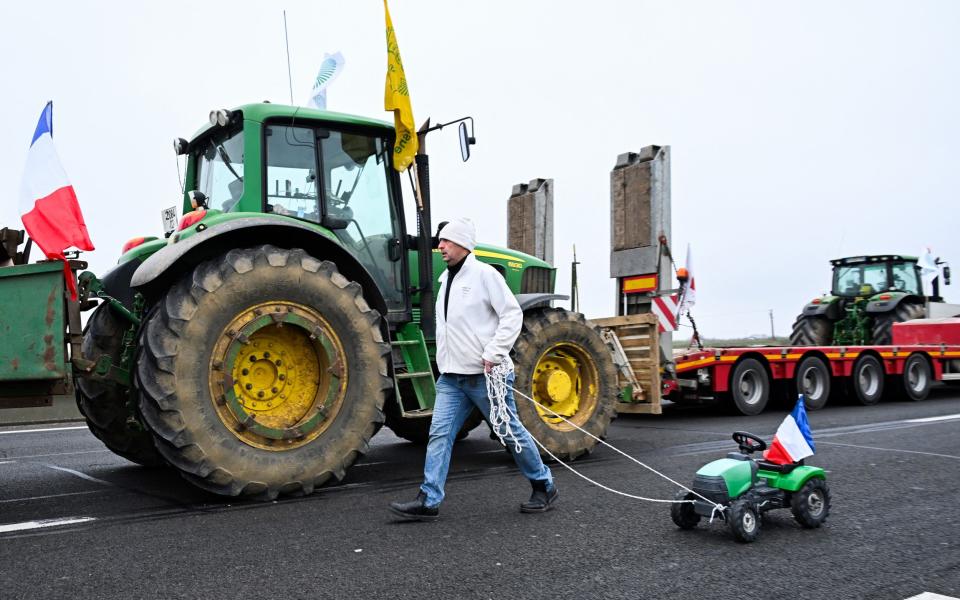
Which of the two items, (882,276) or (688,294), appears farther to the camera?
(882,276)

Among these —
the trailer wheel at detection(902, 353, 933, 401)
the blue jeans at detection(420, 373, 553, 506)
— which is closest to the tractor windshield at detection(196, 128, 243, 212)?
the blue jeans at detection(420, 373, 553, 506)

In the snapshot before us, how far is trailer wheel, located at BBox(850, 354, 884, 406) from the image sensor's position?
1404 cm

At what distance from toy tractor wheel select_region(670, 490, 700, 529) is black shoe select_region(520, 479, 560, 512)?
0.88 meters

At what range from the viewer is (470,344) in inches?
217

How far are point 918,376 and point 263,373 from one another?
13298 millimetres

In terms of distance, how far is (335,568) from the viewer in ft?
13.8

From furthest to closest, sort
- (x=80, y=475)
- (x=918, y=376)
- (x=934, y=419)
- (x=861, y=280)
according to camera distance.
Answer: (x=861, y=280) < (x=918, y=376) < (x=934, y=419) < (x=80, y=475)

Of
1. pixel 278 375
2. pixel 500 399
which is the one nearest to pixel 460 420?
pixel 500 399

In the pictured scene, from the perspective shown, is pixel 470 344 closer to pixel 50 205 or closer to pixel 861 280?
pixel 50 205

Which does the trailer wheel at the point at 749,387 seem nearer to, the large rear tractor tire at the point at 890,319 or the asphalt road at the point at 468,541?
the asphalt road at the point at 468,541

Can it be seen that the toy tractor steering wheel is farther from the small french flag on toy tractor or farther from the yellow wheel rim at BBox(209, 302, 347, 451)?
the yellow wheel rim at BBox(209, 302, 347, 451)

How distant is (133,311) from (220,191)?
1.24 meters

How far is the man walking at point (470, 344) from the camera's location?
17.8 feet

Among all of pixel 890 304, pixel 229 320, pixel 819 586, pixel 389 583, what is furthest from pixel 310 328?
pixel 890 304
